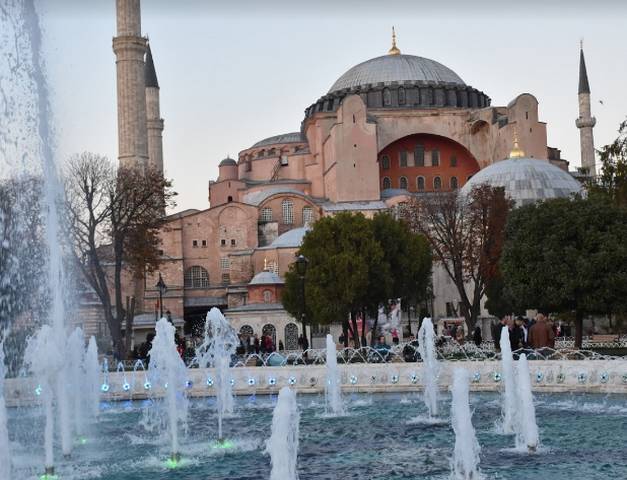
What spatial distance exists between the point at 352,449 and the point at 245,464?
1.37m

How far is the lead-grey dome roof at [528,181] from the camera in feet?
119

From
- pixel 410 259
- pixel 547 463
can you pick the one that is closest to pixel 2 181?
pixel 547 463

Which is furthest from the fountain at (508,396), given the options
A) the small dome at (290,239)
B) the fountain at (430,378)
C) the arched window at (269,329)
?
the small dome at (290,239)

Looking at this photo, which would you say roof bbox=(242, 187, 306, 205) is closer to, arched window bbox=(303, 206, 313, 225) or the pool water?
arched window bbox=(303, 206, 313, 225)

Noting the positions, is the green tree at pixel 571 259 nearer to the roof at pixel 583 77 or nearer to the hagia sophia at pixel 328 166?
the hagia sophia at pixel 328 166

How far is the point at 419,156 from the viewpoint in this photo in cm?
5269

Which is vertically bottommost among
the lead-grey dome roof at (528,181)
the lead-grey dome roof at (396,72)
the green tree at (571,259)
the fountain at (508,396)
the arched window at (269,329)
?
the fountain at (508,396)

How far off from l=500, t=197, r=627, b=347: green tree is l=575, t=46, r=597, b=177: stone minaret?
32.5 meters

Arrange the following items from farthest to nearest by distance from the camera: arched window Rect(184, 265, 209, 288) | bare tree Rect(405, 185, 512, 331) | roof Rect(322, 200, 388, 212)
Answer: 1. arched window Rect(184, 265, 209, 288)
2. roof Rect(322, 200, 388, 212)
3. bare tree Rect(405, 185, 512, 331)

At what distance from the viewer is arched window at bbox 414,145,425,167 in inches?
2073

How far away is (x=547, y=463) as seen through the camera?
30.5ft

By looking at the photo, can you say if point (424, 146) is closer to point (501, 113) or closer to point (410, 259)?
point (501, 113)

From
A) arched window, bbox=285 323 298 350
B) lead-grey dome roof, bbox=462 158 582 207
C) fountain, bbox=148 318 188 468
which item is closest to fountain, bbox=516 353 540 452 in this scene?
fountain, bbox=148 318 188 468

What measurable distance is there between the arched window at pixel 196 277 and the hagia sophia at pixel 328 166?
5 centimetres
